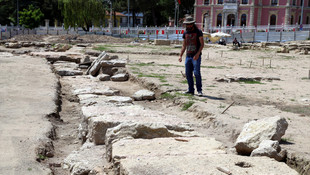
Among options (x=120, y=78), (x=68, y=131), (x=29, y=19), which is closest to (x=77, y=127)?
(x=68, y=131)

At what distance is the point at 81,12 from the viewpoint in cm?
4241

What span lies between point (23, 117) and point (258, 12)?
4549cm

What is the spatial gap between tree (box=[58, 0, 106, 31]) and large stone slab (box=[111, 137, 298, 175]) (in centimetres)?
4049

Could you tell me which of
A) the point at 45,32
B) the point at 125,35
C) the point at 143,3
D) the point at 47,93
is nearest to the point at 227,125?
the point at 47,93

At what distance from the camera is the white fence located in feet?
105

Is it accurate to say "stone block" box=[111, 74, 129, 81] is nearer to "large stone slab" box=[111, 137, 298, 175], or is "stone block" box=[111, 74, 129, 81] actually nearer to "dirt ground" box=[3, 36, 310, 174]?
"dirt ground" box=[3, 36, 310, 174]

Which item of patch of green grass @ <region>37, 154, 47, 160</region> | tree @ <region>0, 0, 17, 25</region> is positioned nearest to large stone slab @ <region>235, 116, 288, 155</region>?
patch of green grass @ <region>37, 154, 47, 160</region>

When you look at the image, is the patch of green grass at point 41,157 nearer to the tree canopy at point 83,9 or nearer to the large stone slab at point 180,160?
the large stone slab at point 180,160

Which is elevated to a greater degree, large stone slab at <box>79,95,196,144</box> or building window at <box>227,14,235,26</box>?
building window at <box>227,14,235,26</box>

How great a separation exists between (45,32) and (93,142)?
138 ft

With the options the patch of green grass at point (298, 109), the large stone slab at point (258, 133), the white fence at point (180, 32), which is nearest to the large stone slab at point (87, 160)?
the large stone slab at point (258, 133)

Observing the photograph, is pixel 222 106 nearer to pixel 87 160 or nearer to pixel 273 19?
pixel 87 160

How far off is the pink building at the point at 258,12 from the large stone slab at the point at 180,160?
4391 centimetres

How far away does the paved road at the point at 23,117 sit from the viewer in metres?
4.01
